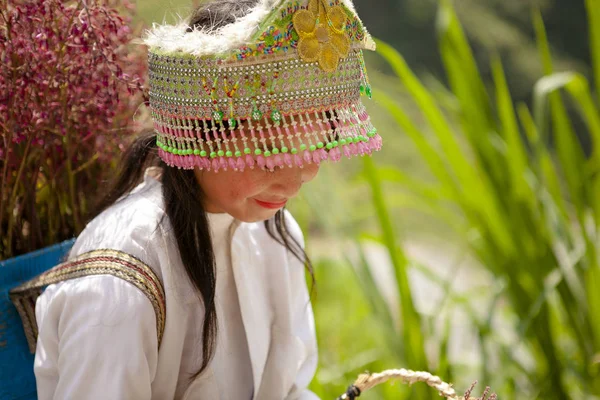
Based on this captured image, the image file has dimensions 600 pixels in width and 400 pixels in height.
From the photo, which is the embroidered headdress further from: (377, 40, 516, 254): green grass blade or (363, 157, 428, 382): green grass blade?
(377, 40, 516, 254): green grass blade

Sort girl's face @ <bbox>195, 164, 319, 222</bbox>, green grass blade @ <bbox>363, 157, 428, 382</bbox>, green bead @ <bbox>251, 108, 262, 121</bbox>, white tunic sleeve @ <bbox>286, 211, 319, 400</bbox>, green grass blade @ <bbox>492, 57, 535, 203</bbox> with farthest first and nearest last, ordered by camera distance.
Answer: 1. green grass blade @ <bbox>492, 57, 535, 203</bbox>
2. green grass blade @ <bbox>363, 157, 428, 382</bbox>
3. white tunic sleeve @ <bbox>286, 211, 319, 400</bbox>
4. girl's face @ <bbox>195, 164, 319, 222</bbox>
5. green bead @ <bbox>251, 108, 262, 121</bbox>

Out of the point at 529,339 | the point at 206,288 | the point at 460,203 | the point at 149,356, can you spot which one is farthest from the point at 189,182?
the point at 529,339

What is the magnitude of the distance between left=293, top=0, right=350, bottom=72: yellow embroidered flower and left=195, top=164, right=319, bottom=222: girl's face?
197mm

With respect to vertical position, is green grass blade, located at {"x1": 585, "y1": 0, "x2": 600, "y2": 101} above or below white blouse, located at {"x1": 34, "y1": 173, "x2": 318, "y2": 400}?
above

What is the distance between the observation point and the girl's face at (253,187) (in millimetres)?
1264

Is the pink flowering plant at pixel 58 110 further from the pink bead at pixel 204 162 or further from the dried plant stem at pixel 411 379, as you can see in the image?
the dried plant stem at pixel 411 379

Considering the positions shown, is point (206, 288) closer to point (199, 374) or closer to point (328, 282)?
point (199, 374)

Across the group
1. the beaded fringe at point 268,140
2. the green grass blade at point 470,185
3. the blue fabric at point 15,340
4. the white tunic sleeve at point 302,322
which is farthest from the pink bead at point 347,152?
the green grass blade at point 470,185

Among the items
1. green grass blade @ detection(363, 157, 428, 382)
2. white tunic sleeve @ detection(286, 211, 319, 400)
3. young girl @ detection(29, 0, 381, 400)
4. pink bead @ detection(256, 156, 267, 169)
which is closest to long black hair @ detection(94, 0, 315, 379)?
young girl @ detection(29, 0, 381, 400)

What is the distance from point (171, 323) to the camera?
1311mm

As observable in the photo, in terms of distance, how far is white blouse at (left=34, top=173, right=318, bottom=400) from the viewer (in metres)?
1.18

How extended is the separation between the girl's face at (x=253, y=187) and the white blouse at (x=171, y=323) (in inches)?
4.6

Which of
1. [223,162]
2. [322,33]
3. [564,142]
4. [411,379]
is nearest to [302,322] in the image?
[411,379]

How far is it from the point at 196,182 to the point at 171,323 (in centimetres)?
27
